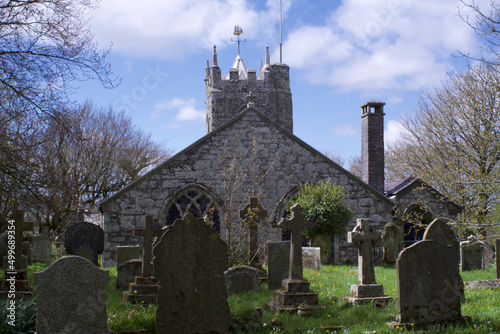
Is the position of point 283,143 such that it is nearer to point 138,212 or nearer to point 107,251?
point 138,212

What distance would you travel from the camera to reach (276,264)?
407 inches

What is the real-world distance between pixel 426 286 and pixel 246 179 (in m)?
10.2

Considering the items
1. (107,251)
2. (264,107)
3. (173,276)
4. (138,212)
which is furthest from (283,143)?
(264,107)

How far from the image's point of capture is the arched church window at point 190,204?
15938 mm

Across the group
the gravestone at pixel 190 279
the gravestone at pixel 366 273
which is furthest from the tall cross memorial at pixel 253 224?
the gravestone at pixel 190 279

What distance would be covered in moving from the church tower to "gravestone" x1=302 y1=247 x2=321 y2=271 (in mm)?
17159

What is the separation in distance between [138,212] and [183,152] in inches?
90.9

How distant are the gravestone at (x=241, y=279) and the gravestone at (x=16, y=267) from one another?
11.3 feet

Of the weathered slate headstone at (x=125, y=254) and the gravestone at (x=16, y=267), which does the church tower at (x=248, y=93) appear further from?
the gravestone at (x=16, y=267)

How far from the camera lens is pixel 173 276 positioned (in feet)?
19.3

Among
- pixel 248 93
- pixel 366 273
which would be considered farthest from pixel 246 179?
pixel 248 93

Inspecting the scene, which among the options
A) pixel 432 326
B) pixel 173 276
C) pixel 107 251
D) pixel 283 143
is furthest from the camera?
pixel 283 143

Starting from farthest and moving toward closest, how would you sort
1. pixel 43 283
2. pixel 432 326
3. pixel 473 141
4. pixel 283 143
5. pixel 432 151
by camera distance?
pixel 432 151 < pixel 473 141 < pixel 283 143 < pixel 432 326 < pixel 43 283

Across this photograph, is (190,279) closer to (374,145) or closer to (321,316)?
(321,316)
